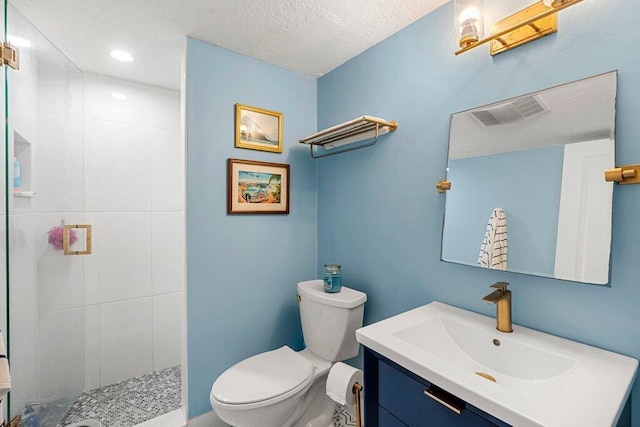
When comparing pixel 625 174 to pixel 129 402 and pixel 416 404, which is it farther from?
pixel 129 402

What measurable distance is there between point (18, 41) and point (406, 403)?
2.00 metres

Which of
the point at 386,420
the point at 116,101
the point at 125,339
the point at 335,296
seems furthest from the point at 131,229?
the point at 386,420

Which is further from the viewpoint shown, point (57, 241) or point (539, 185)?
point (57, 241)

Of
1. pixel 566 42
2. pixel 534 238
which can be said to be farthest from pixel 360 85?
pixel 534 238

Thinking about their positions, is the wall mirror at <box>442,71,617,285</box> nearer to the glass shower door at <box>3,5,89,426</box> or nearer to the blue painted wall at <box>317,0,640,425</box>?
the blue painted wall at <box>317,0,640,425</box>

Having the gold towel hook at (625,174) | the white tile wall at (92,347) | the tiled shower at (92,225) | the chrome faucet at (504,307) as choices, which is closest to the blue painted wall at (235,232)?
the tiled shower at (92,225)

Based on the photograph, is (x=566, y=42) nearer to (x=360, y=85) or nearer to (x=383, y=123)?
(x=383, y=123)

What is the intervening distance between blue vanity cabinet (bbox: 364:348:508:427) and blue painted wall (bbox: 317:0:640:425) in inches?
20.0

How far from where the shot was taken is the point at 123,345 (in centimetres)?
213

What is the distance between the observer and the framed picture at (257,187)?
1.79 m

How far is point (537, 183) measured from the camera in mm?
1064

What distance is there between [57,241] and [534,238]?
2352mm

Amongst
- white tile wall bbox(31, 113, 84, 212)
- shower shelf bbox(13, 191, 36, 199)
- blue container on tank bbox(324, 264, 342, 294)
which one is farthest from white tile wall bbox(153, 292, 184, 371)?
blue container on tank bbox(324, 264, 342, 294)

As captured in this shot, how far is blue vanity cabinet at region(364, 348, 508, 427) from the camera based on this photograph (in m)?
0.78
